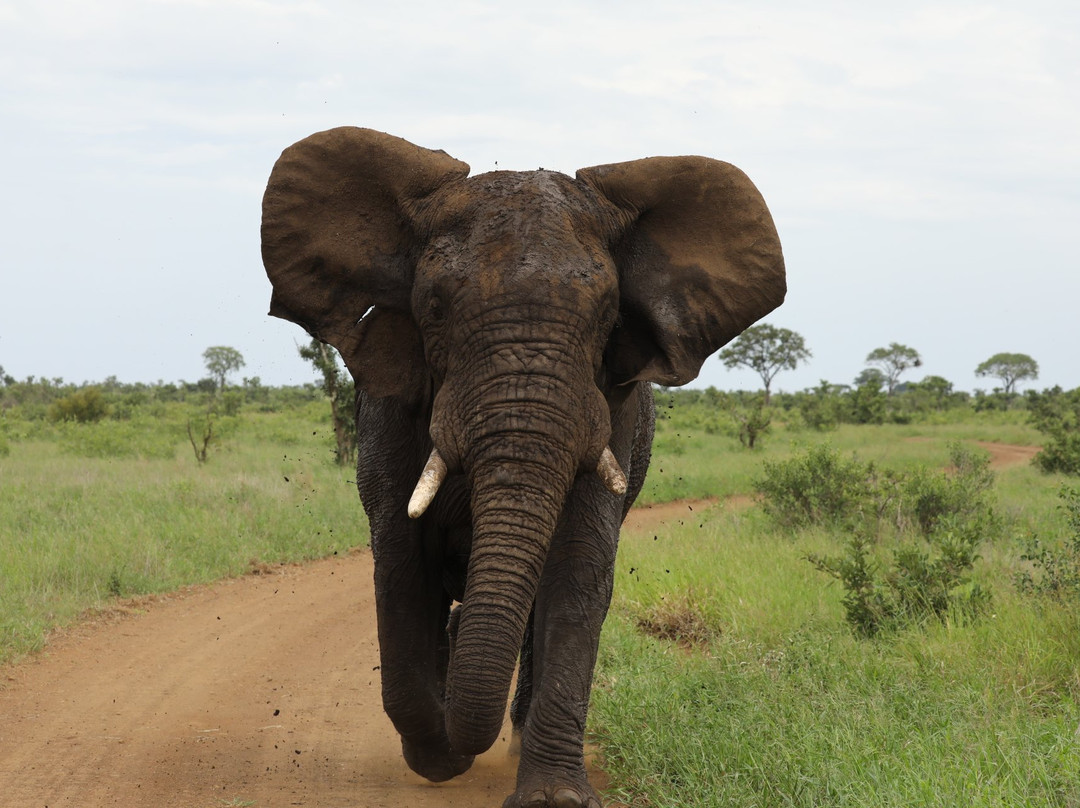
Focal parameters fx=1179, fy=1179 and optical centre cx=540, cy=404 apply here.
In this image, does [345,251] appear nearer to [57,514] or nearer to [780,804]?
[780,804]

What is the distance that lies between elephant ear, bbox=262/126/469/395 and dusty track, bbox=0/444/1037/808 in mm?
1974

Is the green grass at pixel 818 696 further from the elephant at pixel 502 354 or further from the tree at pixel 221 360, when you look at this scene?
the tree at pixel 221 360

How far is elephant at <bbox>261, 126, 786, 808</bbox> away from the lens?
12.8ft

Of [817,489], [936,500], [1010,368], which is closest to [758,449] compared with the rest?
[817,489]

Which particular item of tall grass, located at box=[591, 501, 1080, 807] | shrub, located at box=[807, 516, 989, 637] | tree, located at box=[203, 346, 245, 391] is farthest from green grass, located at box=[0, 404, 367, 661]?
tree, located at box=[203, 346, 245, 391]

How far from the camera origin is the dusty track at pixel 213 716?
5.14 meters

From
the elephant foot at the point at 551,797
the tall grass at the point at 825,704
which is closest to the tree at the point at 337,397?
the tall grass at the point at 825,704

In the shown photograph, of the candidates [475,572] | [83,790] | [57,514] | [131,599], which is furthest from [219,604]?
[475,572]

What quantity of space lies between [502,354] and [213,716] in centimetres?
343

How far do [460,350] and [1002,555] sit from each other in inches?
267

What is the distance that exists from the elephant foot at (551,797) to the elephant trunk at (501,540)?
0.46 metres

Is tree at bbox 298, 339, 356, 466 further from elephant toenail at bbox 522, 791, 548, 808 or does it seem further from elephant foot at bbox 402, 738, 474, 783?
elephant toenail at bbox 522, 791, 548, 808

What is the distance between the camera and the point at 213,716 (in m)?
6.31

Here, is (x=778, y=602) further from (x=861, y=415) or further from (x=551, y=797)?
(x=861, y=415)
